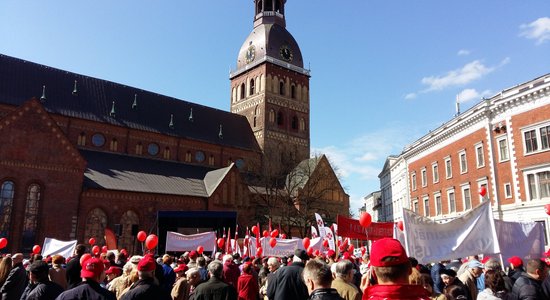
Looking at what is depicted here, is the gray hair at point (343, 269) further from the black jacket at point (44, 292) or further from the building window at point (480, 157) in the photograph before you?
the building window at point (480, 157)

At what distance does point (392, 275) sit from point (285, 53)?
56.5 m

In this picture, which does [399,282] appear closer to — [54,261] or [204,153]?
[54,261]

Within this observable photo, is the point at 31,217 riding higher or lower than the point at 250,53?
lower

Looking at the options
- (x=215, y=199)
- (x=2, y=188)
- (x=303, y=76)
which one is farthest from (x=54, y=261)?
(x=303, y=76)

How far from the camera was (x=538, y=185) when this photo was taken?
26.5 metres

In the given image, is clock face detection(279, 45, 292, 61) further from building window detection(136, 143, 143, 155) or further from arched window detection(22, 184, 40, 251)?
arched window detection(22, 184, 40, 251)

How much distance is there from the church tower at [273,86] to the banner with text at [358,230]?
39362 mm

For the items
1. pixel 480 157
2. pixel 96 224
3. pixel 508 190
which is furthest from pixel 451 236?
pixel 96 224

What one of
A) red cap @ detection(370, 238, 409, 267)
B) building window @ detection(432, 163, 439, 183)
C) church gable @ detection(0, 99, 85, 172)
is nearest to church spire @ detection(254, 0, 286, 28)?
building window @ detection(432, 163, 439, 183)

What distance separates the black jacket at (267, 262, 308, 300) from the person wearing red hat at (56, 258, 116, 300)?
2.71 meters

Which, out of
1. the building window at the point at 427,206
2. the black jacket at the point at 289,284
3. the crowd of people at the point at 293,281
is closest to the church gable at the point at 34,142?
the crowd of people at the point at 293,281

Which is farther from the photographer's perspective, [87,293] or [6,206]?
[6,206]

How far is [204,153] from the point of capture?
47469 mm

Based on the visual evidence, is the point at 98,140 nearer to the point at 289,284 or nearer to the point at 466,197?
the point at 466,197
